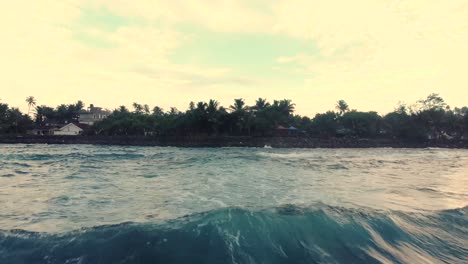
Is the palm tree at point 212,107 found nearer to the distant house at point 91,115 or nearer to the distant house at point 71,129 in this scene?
the distant house at point 71,129

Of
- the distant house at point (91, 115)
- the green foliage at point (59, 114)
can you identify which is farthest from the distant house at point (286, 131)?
the green foliage at point (59, 114)

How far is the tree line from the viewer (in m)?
47.8

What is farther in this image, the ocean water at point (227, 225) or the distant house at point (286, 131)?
the distant house at point (286, 131)

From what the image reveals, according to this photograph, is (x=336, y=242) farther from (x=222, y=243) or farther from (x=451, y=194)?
(x=451, y=194)

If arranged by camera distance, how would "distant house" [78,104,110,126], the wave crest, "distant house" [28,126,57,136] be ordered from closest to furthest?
the wave crest, "distant house" [28,126,57,136], "distant house" [78,104,110,126]

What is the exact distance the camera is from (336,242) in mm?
4793

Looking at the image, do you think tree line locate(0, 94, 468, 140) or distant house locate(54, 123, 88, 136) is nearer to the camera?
tree line locate(0, 94, 468, 140)

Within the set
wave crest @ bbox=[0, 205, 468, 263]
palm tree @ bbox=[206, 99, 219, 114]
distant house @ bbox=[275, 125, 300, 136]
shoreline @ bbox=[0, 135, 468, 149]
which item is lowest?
wave crest @ bbox=[0, 205, 468, 263]

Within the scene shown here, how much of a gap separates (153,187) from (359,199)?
5.95 m

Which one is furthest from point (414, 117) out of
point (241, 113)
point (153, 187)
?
point (153, 187)

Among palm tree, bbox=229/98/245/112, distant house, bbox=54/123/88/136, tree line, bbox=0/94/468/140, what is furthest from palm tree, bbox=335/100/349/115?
distant house, bbox=54/123/88/136

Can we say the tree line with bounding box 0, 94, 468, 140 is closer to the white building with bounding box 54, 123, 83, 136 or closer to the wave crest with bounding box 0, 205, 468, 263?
the white building with bounding box 54, 123, 83, 136

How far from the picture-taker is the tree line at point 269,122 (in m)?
47.8

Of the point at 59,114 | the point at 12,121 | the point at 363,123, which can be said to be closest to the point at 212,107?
the point at 363,123
